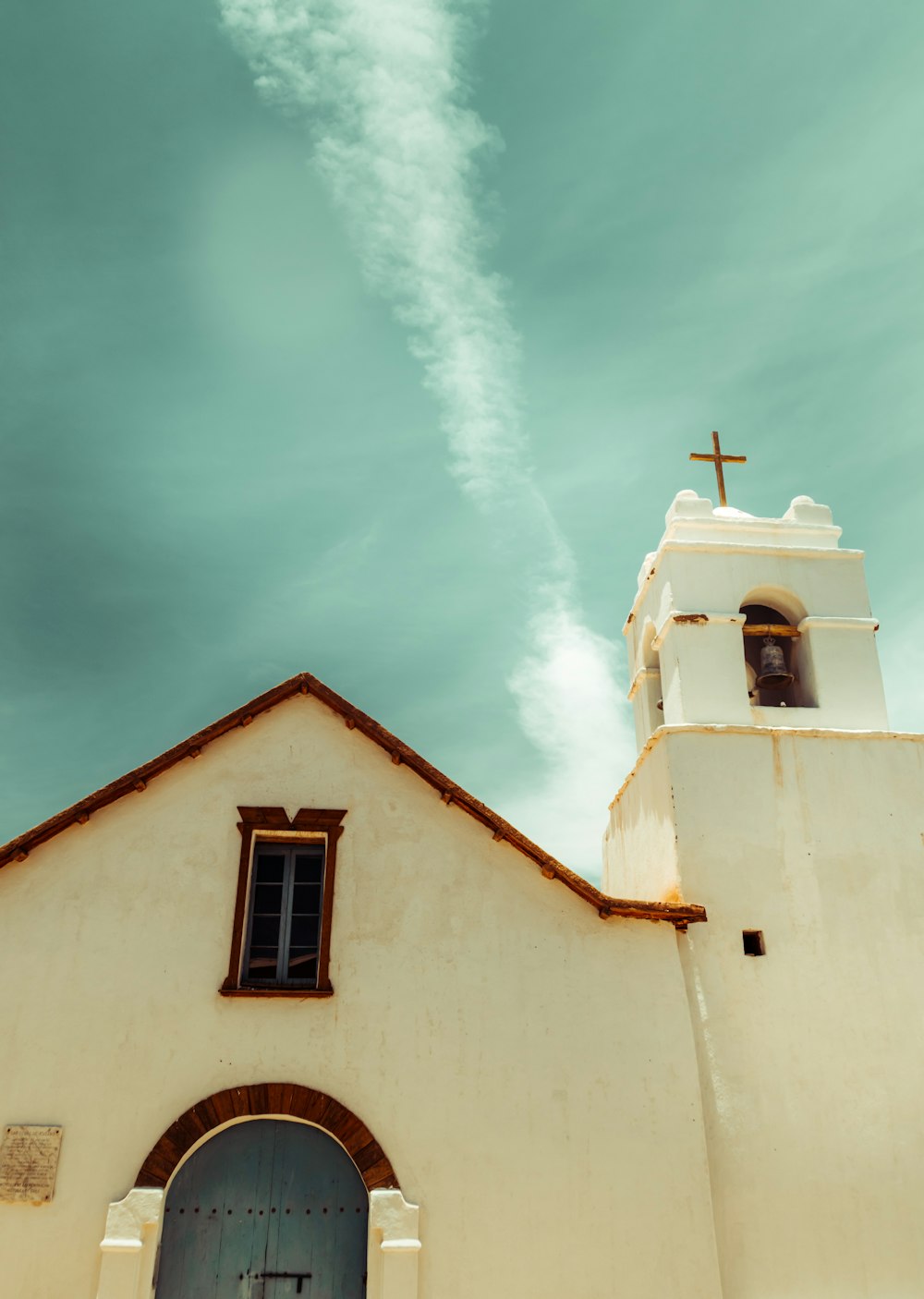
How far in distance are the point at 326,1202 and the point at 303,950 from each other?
2.46 meters

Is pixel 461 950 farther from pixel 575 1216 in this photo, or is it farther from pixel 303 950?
pixel 575 1216

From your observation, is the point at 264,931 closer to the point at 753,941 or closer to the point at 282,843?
the point at 282,843

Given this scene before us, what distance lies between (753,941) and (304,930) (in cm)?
512

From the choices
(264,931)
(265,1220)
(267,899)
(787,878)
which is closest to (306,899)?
(267,899)

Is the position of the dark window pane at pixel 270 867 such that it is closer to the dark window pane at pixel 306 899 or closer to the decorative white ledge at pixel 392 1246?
the dark window pane at pixel 306 899

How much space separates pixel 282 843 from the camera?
1121 cm

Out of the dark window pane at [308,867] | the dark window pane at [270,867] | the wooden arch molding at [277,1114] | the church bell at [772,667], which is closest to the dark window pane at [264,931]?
the dark window pane at [270,867]

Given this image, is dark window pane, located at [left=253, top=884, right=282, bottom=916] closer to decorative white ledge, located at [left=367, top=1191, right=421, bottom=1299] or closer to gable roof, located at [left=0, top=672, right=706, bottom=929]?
gable roof, located at [left=0, top=672, right=706, bottom=929]

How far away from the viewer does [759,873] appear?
11.4 meters

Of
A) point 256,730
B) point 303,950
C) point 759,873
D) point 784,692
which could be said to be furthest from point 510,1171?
point 784,692

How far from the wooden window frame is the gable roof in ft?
3.24

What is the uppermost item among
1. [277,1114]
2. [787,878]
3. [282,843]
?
[282,843]

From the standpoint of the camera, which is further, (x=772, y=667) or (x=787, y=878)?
(x=772, y=667)

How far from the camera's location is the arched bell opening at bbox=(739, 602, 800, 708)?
1316 centimetres
